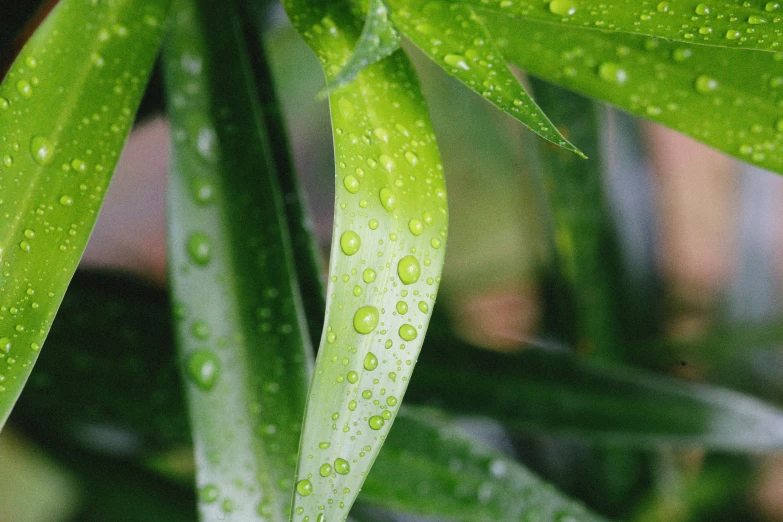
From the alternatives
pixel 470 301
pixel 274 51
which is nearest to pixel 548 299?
pixel 470 301

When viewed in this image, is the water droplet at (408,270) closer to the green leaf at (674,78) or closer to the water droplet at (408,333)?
the water droplet at (408,333)

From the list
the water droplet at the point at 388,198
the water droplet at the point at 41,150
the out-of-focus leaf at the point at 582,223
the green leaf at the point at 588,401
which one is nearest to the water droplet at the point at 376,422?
the water droplet at the point at 388,198

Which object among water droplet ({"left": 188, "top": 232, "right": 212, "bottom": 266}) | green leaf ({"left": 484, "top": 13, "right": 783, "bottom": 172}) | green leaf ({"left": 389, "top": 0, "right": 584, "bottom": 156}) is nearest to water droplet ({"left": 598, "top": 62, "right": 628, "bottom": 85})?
green leaf ({"left": 484, "top": 13, "right": 783, "bottom": 172})

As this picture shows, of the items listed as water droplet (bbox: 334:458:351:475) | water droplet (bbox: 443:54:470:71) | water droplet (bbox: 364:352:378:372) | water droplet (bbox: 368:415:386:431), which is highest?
water droplet (bbox: 443:54:470:71)

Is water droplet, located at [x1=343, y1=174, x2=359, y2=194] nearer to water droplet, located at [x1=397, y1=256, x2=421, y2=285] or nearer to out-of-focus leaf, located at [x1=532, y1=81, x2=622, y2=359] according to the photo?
water droplet, located at [x1=397, y1=256, x2=421, y2=285]

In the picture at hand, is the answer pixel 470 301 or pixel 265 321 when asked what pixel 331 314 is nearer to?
pixel 265 321
